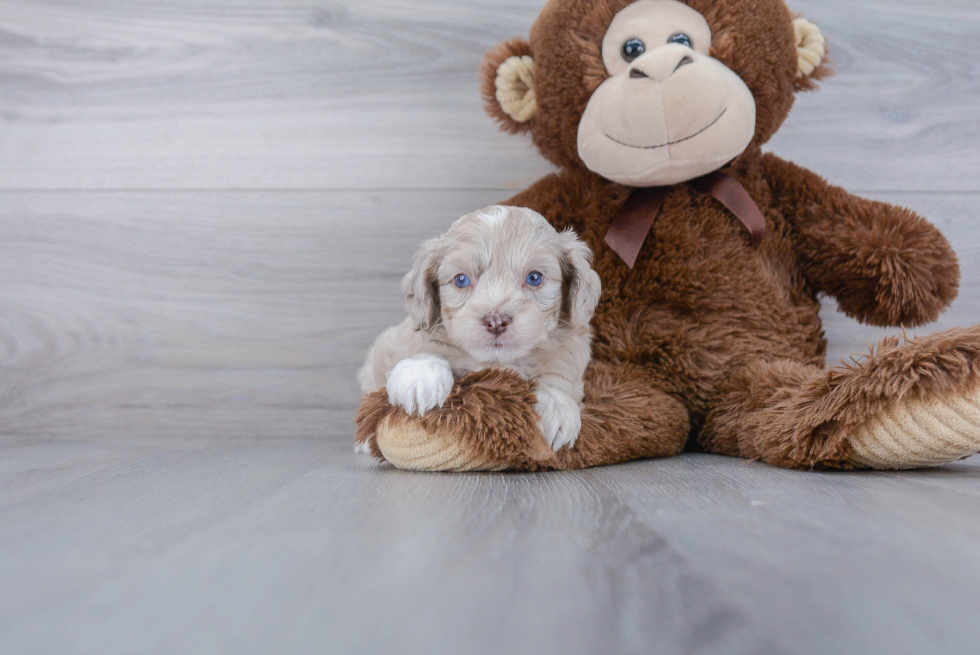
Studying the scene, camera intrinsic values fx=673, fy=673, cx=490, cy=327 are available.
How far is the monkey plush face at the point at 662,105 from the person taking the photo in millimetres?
1052

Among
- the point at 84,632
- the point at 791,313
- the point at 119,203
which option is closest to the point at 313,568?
the point at 84,632

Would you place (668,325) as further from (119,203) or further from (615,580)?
(119,203)

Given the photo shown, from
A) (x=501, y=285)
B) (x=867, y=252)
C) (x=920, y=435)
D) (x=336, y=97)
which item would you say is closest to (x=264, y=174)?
(x=336, y=97)

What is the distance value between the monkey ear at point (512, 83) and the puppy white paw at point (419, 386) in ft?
1.87

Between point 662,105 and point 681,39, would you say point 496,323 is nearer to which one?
point 662,105

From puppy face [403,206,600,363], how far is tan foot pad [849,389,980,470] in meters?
0.42

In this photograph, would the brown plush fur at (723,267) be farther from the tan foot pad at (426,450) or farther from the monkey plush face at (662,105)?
the tan foot pad at (426,450)

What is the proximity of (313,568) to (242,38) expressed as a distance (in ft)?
4.59

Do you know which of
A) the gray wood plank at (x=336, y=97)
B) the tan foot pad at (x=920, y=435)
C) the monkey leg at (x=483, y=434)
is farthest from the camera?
the gray wood plank at (x=336, y=97)

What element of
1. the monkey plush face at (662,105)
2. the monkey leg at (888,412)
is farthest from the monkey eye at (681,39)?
the monkey leg at (888,412)

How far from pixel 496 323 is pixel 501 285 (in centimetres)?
9

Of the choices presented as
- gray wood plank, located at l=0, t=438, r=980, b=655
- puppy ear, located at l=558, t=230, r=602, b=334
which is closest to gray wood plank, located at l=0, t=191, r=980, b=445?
puppy ear, located at l=558, t=230, r=602, b=334

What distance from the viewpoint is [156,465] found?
105 cm

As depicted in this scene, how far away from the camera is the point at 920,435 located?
0.79 meters
